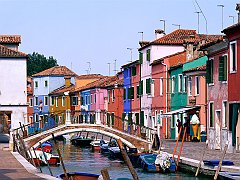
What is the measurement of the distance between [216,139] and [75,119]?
891 centimetres

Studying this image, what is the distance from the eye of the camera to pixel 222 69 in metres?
33.7

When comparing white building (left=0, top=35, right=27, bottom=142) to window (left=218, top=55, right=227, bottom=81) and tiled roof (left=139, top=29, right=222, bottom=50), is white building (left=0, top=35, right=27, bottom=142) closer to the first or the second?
tiled roof (left=139, top=29, right=222, bottom=50)

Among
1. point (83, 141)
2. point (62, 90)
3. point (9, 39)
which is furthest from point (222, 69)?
point (62, 90)

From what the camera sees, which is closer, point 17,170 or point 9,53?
point 17,170

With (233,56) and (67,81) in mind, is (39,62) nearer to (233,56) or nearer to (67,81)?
(67,81)

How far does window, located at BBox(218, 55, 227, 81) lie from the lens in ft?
109

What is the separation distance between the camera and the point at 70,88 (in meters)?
85.0

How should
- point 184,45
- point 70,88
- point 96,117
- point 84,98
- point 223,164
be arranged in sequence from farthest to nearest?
point 70,88 < point 84,98 < point 184,45 < point 96,117 < point 223,164

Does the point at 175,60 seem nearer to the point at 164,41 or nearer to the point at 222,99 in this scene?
the point at 164,41

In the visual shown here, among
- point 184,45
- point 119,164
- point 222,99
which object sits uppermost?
point 184,45

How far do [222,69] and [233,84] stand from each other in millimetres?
1386

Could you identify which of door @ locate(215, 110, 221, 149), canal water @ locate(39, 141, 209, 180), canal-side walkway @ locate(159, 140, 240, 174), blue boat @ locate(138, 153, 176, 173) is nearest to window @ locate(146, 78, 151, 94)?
canal water @ locate(39, 141, 209, 180)

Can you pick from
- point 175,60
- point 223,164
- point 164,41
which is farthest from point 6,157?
point 164,41

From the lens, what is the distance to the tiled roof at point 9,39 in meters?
53.1
